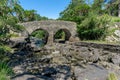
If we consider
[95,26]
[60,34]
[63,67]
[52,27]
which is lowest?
[63,67]

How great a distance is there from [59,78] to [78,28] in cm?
1863

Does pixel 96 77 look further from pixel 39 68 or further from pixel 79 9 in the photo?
pixel 79 9

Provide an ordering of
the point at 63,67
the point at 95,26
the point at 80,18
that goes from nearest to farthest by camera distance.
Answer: the point at 63,67
the point at 95,26
the point at 80,18

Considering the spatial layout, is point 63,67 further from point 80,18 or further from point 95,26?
point 80,18

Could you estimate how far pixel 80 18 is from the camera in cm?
2716

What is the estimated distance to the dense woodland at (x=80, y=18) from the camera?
16.5 ft

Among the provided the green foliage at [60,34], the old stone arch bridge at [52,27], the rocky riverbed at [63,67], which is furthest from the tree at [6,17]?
the green foliage at [60,34]

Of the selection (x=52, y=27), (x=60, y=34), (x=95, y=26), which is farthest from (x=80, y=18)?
(x=60, y=34)

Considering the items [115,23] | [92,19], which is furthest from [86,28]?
[115,23]

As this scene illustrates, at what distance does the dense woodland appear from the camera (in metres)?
5.02

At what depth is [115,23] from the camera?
25984 mm

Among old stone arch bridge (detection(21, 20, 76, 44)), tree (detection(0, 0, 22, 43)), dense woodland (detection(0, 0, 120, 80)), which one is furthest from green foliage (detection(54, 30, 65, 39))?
tree (detection(0, 0, 22, 43))

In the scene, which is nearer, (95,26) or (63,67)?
(63,67)

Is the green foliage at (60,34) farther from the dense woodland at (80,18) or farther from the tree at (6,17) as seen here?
the tree at (6,17)
